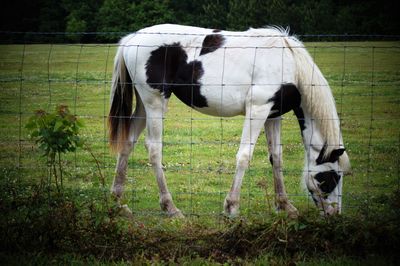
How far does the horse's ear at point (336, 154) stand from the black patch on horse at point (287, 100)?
0.57m

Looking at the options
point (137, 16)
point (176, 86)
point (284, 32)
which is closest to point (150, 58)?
point (176, 86)

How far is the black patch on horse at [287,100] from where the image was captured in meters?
6.34

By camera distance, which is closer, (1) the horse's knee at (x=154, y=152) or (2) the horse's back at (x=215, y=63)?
(2) the horse's back at (x=215, y=63)

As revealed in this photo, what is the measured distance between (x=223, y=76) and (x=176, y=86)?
2.23ft

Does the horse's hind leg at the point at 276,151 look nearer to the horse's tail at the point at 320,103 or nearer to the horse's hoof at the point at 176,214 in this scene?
the horse's tail at the point at 320,103

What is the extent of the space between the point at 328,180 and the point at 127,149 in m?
2.72

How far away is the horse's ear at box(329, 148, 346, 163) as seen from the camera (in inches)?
239

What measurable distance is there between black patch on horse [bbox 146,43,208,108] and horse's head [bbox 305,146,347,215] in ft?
5.41

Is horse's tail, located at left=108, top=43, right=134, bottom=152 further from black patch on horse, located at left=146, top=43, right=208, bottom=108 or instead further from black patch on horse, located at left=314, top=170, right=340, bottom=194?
black patch on horse, located at left=314, top=170, right=340, bottom=194

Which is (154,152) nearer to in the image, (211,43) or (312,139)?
(211,43)

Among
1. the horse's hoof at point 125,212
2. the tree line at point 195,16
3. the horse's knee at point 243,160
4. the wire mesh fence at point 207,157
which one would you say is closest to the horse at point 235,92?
the horse's knee at point 243,160

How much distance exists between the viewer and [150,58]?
6.82 meters

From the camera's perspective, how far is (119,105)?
279 inches

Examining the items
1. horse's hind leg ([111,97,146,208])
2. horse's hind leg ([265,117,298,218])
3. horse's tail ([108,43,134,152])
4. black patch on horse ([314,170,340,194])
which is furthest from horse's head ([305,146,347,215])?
horse's tail ([108,43,134,152])
